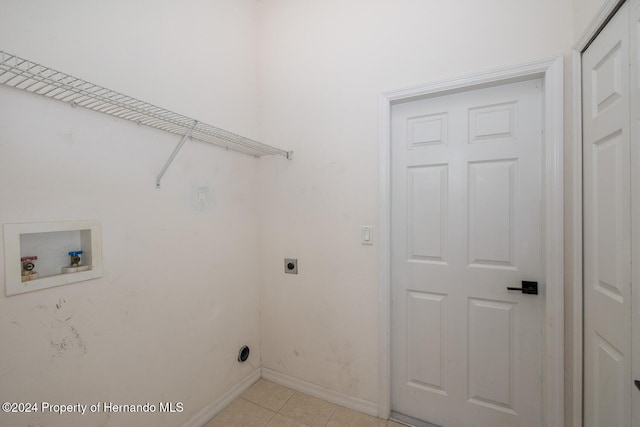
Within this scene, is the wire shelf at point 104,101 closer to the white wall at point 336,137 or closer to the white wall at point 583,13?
the white wall at point 336,137

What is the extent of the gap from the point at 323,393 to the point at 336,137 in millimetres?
1838

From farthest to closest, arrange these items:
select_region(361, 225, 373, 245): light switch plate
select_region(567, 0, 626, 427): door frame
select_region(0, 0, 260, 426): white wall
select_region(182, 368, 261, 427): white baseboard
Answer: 1. select_region(361, 225, 373, 245): light switch plate
2. select_region(182, 368, 261, 427): white baseboard
3. select_region(567, 0, 626, 427): door frame
4. select_region(0, 0, 260, 426): white wall

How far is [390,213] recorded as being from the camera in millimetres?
1692

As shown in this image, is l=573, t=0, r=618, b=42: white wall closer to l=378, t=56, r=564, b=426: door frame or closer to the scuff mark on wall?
l=378, t=56, r=564, b=426: door frame

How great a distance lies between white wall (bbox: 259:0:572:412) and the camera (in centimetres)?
152

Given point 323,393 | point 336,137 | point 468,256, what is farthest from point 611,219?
point 323,393

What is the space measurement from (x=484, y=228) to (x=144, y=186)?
74.8 inches

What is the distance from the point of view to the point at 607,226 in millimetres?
1050

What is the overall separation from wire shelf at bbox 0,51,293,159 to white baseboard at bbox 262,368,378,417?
172 cm

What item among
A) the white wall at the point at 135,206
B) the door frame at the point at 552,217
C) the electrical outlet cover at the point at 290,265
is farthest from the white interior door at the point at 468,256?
the white wall at the point at 135,206

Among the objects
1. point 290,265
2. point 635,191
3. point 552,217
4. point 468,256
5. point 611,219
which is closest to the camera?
point 635,191

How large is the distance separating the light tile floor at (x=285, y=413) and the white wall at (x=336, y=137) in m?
0.13

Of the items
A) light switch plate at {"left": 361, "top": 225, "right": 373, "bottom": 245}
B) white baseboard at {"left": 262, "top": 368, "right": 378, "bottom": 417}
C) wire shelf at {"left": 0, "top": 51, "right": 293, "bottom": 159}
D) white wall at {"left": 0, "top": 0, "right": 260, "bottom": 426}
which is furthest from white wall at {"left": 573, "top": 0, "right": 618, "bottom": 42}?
white baseboard at {"left": 262, "top": 368, "right": 378, "bottom": 417}

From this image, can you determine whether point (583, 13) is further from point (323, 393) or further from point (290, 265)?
point (323, 393)
